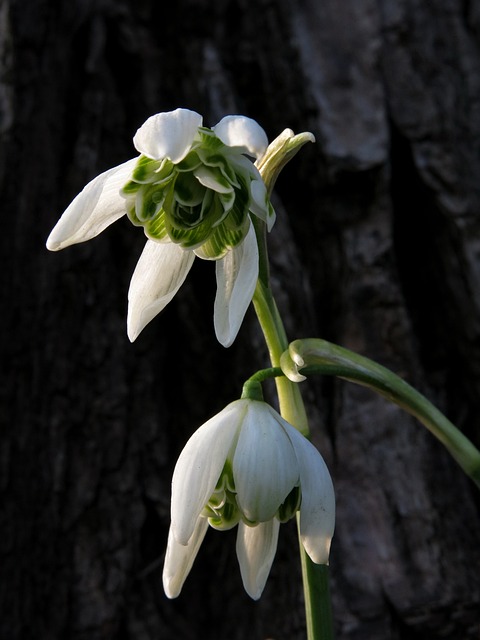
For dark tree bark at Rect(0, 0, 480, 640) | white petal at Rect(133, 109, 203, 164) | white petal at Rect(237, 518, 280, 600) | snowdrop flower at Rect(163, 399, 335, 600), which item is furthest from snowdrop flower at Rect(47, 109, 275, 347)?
dark tree bark at Rect(0, 0, 480, 640)

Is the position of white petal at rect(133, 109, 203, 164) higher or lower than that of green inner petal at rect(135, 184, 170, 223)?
higher

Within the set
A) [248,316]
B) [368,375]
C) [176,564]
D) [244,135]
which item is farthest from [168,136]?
[248,316]

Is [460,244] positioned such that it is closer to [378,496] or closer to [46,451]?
[378,496]

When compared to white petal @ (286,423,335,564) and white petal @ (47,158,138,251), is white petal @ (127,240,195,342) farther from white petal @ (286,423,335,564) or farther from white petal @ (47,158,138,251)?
white petal @ (286,423,335,564)

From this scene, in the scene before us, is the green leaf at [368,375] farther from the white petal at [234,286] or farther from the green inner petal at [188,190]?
the green inner petal at [188,190]

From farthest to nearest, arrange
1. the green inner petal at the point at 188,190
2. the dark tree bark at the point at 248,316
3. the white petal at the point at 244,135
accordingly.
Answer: the dark tree bark at the point at 248,316 < the green inner petal at the point at 188,190 < the white petal at the point at 244,135

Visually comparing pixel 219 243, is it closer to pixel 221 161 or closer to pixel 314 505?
Result: pixel 221 161

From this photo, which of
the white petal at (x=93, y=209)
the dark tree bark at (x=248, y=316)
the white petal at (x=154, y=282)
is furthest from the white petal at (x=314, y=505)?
the dark tree bark at (x=248, y=316)
